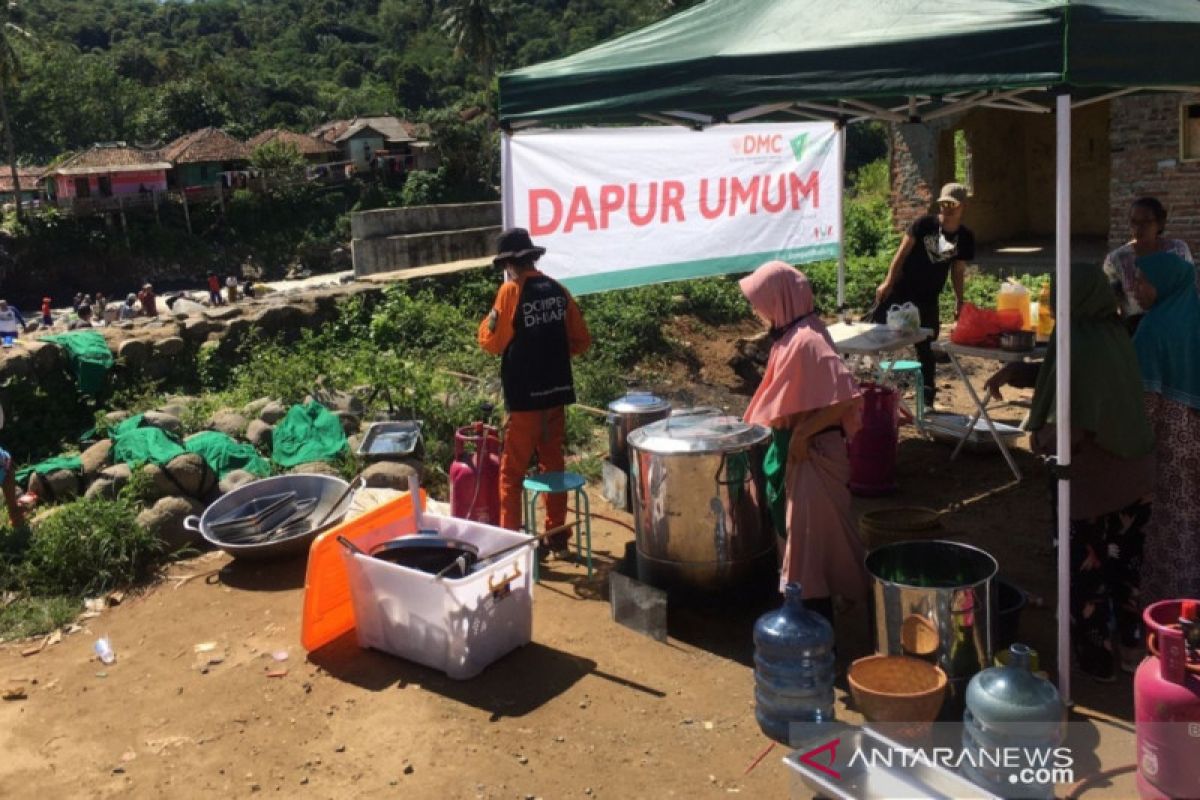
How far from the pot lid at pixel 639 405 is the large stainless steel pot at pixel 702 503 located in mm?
1139

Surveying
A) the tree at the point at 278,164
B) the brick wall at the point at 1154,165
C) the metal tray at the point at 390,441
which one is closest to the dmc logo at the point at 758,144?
the metal tray at the point at 390,441

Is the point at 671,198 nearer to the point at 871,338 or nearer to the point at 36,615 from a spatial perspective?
the point at 871,338

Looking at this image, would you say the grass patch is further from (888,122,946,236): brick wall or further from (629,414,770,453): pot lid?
(888,122,946,236): brick wall

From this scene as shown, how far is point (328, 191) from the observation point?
52.1 m

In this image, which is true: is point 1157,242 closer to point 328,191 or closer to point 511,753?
point 511,753

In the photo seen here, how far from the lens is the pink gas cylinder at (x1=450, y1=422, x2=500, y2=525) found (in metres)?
5.42

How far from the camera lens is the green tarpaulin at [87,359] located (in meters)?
8.95

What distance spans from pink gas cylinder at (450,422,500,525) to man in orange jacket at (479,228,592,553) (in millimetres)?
103

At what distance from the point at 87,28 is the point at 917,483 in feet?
419

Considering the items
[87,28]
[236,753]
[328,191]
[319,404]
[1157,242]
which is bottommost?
[236,753]

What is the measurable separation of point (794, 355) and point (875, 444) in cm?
237

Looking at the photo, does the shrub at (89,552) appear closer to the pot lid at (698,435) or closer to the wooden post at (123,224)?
the pot lid at (698,435)

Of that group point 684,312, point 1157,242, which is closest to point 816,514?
point 1157,242

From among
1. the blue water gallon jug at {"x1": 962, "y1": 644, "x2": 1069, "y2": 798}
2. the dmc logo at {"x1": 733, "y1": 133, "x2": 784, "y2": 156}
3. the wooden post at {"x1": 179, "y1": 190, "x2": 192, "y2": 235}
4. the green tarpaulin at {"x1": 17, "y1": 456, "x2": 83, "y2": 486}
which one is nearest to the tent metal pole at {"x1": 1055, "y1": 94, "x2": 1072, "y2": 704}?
the blue water gallon jug at {"x1": 962, "y1": 644, "x2": 1069, "y2": 798}
